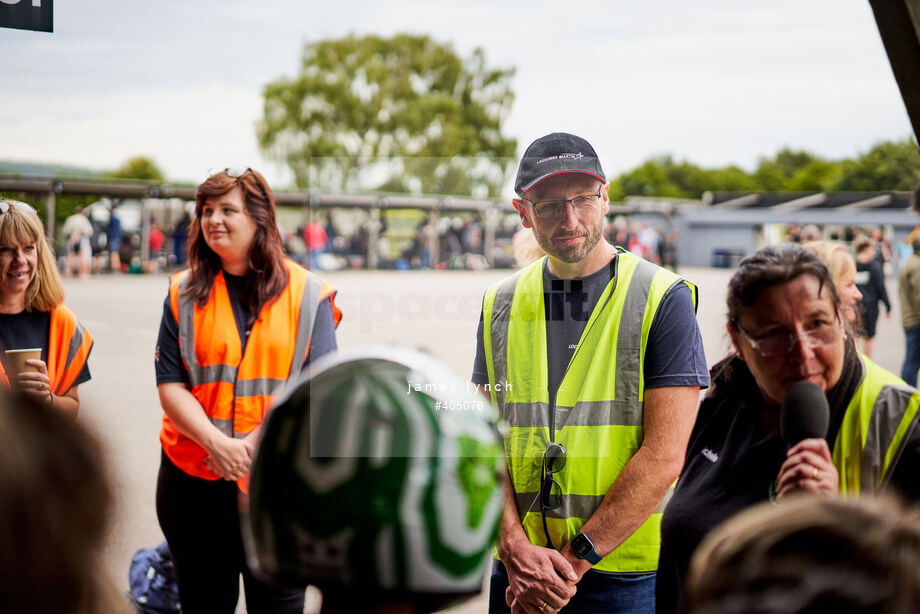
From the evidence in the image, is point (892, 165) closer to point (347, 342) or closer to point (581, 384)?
point (581, 384)

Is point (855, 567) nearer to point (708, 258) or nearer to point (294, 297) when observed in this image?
point (294, 297)

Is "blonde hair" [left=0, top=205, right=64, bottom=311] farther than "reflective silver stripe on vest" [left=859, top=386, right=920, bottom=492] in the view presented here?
Yes

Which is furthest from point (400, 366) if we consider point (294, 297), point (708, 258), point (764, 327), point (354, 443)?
point (708, 258)

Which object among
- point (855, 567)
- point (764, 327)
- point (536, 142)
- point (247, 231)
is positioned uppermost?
point (536, 142)

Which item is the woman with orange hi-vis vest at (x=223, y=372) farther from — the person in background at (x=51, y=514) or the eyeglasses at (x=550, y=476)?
the person in background at (x=51, y=514)

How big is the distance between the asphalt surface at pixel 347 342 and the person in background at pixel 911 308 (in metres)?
2.07

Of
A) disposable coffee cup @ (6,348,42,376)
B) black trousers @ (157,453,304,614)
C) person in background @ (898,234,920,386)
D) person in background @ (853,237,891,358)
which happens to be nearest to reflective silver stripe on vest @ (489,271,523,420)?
black trousers @ (157,453,304,614)

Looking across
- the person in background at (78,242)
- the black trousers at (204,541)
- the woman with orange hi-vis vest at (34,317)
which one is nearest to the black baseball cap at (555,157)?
the black trousers at (204,541)

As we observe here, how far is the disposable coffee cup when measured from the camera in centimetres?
253

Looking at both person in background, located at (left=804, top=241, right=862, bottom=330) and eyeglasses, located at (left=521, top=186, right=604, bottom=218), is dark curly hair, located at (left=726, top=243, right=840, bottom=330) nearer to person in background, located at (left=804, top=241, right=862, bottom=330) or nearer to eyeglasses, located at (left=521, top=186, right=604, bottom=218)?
person in background, located at (left=804, top=241, right=862, bottom=330)

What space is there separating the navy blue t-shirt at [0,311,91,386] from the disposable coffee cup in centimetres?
3

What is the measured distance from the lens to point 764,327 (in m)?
1.68

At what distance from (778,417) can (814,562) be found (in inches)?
43.4

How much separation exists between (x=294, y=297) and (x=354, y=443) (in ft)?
6.98
